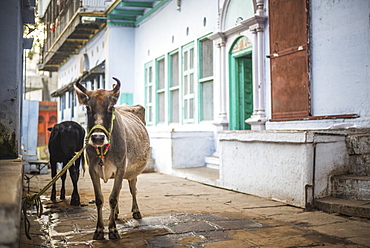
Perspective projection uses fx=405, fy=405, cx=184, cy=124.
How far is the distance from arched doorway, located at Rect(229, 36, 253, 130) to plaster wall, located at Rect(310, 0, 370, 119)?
9.24 feet

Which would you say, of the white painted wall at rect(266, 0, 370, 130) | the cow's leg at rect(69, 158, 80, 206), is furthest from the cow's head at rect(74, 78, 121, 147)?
the white painted wall at rect(266, 0, 370, 130)

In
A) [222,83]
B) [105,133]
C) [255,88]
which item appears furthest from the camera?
[222,83]

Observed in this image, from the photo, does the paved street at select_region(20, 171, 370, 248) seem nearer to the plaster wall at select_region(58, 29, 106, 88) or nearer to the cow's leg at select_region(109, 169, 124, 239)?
the cow's leg at select_region(109, 169, 124, 239)

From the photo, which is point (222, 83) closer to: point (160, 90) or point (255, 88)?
point (255, 88)

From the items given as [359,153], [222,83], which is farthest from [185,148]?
[359,153]

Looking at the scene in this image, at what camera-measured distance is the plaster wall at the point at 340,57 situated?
6.53m

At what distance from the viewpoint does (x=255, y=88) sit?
29.8 feet

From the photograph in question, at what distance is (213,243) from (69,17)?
737 inches

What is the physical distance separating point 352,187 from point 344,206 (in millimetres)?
493

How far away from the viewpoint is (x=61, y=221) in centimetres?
551

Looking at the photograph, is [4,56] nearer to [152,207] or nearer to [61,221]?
[61,221]

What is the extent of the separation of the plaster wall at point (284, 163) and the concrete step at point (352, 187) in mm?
129

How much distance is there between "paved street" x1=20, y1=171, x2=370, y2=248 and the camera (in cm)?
439

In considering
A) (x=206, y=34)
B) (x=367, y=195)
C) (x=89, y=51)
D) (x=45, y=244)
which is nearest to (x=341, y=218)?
(x=367, y=195)
